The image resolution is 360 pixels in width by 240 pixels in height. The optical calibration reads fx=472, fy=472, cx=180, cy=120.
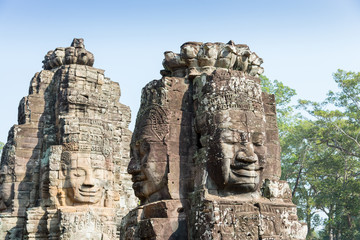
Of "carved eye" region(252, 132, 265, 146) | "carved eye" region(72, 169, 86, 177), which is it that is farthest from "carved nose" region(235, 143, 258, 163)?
"carved eye" region(72, 169, 86, 177)

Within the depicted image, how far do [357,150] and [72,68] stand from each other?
14.3 metres

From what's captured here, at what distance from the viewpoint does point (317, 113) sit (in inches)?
879

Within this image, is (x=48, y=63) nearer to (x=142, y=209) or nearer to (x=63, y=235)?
(x=63, y=235)

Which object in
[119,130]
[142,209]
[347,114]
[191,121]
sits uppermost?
[347,114]

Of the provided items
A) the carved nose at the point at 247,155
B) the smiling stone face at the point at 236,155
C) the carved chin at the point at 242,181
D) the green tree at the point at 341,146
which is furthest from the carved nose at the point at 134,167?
the green tree at the point at 341,146

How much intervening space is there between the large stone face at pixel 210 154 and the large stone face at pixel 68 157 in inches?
245

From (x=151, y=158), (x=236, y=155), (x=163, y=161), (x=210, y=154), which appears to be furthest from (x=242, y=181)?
(x=151, y=158)

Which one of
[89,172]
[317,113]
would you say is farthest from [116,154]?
[317,113]

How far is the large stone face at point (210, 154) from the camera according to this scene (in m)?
6.09

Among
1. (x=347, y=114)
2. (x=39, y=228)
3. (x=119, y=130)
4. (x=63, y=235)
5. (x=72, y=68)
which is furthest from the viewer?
(x=347, y=114)

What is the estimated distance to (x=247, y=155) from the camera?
20.7 ft

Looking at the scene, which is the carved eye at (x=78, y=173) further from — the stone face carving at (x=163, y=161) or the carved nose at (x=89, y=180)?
the stone face carving at (x=163, y=161)

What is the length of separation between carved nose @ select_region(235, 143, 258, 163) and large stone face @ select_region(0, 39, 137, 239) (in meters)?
7.49

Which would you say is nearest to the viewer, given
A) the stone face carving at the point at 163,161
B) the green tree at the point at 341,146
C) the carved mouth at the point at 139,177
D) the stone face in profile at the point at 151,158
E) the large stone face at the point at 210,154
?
the large stone face at the point at 210,154
